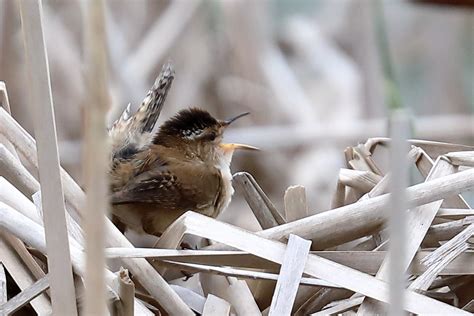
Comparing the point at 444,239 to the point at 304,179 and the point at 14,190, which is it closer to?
the point at 14,190

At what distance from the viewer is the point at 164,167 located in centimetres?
172

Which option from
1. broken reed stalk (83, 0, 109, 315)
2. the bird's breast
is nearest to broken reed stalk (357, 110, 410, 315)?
broken reed stalk (83, 0, 109, 315)

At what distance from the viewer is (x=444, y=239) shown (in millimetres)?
1326

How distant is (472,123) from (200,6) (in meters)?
1.13

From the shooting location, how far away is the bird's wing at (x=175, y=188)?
1619mm

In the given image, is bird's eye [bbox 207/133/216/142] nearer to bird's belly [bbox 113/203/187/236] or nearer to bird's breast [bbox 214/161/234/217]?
bird's breast [bbox 214/161/234/217]

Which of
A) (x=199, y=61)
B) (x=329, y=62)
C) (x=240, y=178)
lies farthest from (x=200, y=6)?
(x=240, y=178)

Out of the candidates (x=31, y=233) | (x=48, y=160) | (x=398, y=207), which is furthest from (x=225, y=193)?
(x=398, y=207)

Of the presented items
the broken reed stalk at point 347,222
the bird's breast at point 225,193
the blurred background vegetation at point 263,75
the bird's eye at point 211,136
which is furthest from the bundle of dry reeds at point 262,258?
the blurred background vegetation at point 263,75

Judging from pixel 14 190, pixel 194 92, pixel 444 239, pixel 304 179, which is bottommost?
pixel 14 190

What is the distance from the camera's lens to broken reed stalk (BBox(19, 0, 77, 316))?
967 millimetres

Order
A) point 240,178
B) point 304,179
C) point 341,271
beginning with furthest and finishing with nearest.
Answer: point 304,179 < point 240,178 < point 341,271

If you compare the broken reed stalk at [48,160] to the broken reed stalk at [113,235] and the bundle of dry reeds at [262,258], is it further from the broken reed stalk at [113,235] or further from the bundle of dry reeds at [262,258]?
the broken reed stalk at [113,235]

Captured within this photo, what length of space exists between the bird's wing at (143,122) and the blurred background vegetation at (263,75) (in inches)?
55.5
